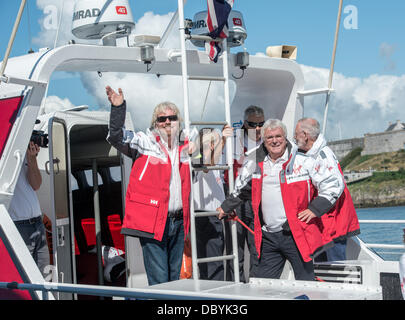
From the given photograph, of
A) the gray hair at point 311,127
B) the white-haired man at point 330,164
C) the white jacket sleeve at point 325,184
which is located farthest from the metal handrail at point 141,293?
the gray hair at point 311,127

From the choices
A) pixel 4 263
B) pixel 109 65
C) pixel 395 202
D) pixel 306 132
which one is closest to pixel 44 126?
pixel 109 65

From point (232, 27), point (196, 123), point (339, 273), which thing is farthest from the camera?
point (232, 27)

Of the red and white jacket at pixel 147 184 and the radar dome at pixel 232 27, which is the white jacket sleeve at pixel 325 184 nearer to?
the red and white jacket at pixel 147 184

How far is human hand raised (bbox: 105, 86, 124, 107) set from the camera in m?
4.16

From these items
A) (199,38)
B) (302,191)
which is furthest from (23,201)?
(302,191)

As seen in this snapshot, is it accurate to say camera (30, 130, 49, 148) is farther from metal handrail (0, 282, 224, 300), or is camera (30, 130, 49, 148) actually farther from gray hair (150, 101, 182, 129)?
metal handrail (0, 282, 224, 300)

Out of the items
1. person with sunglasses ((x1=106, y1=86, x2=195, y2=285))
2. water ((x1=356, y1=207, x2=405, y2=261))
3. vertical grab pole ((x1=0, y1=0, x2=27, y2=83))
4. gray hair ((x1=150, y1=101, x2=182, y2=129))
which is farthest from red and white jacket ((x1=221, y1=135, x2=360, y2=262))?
vertical grab pole ((x1=0, y1=0, x2=27, y2=83))

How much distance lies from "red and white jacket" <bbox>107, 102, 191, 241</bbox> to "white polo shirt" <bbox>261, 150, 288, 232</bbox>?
538mm

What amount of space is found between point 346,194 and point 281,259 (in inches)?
38.1

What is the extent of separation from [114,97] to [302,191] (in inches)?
55.6

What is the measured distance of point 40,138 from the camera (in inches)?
190

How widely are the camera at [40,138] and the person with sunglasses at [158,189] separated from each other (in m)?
0.76

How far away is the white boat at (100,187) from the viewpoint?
141 inches

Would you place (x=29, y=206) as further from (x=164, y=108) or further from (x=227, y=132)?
(x=227, y=132)
